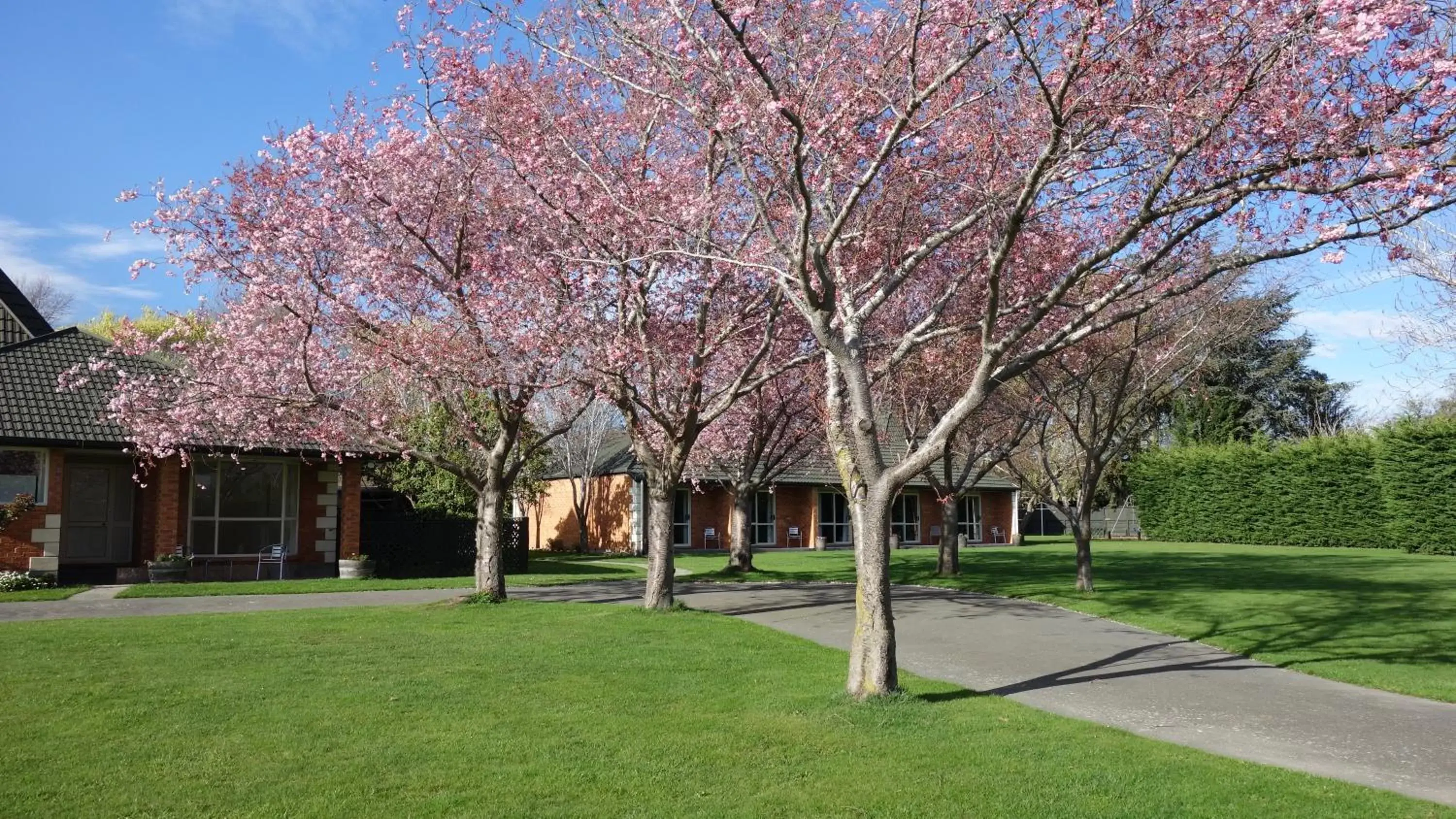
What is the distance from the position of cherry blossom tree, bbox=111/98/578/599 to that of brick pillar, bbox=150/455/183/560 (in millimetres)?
4045

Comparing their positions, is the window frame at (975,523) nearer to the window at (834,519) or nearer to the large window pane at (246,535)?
the window at (834,519)

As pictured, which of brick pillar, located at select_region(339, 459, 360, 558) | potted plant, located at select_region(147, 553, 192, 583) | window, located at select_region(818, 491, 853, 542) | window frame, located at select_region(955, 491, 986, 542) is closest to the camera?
potted plant, located at select_region(147, 553, 192, 583)

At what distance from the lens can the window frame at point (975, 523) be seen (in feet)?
139

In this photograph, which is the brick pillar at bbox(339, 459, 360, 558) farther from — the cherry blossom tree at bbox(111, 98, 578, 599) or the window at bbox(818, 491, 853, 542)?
the window at bbox(818, 491, 853, 542)

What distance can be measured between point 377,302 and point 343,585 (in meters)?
6.24

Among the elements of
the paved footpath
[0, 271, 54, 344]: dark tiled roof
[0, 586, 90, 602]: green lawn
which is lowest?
the paved footpath

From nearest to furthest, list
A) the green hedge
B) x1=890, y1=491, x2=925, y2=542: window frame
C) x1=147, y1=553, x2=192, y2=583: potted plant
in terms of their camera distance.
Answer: x1=147, y1=553, x2=192, y2=583: potted plant < the green hedge < x1=890, y1=491, x2=925, y2=542: window frame

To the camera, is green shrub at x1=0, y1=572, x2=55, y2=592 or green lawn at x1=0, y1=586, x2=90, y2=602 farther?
green shrub at x1=0, y1=572, x2=55, y2=592

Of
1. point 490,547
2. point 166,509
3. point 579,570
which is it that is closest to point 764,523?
point 579,570

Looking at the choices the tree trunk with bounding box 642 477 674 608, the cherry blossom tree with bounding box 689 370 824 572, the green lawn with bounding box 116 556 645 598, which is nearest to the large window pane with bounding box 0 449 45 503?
the green lawn with bounding box 116 556 645 598

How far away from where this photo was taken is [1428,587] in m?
18.7

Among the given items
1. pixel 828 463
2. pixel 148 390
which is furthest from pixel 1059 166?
pixel 828 463

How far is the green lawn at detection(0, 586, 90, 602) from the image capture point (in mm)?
15070

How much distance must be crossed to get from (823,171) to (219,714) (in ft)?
22.0
